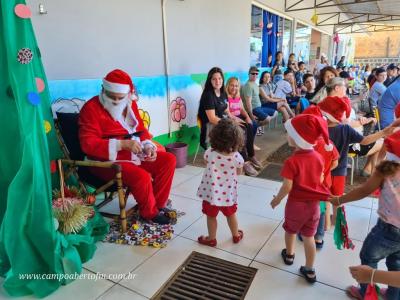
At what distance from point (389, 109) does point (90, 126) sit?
3075 millimetres

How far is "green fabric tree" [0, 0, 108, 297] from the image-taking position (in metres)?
1.44

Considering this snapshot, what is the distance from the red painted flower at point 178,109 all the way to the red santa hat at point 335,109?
2045 millimetres

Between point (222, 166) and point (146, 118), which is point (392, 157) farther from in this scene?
point (146, 118)

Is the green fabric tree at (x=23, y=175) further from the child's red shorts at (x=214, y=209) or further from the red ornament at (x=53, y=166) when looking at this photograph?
the child's red shorts at (x=214, y=209)

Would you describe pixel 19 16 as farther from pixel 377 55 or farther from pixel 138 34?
pixel 377 55

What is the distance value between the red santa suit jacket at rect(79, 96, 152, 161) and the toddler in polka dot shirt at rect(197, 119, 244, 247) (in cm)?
69

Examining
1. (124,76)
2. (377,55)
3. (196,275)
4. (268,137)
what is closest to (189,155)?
(268,137)

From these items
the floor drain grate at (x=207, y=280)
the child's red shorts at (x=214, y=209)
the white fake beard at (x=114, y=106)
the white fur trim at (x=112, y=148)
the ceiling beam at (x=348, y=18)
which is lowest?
the floor drain grate at (x=207, y=280)

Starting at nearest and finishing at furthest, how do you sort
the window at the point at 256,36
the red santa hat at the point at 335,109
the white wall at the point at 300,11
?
the red santa hat at the point at 335,109 → the window at the point at 256,36 → the white wall at the point at 300,11

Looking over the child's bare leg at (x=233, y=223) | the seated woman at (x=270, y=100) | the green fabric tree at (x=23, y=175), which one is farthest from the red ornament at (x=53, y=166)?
the seated woman at (x=270, y=100)

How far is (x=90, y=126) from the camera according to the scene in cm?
203

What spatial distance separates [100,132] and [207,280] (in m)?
1.22

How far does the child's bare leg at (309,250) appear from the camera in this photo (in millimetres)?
1606

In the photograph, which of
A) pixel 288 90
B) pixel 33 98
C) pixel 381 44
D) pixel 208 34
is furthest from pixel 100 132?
pixel 381 44
